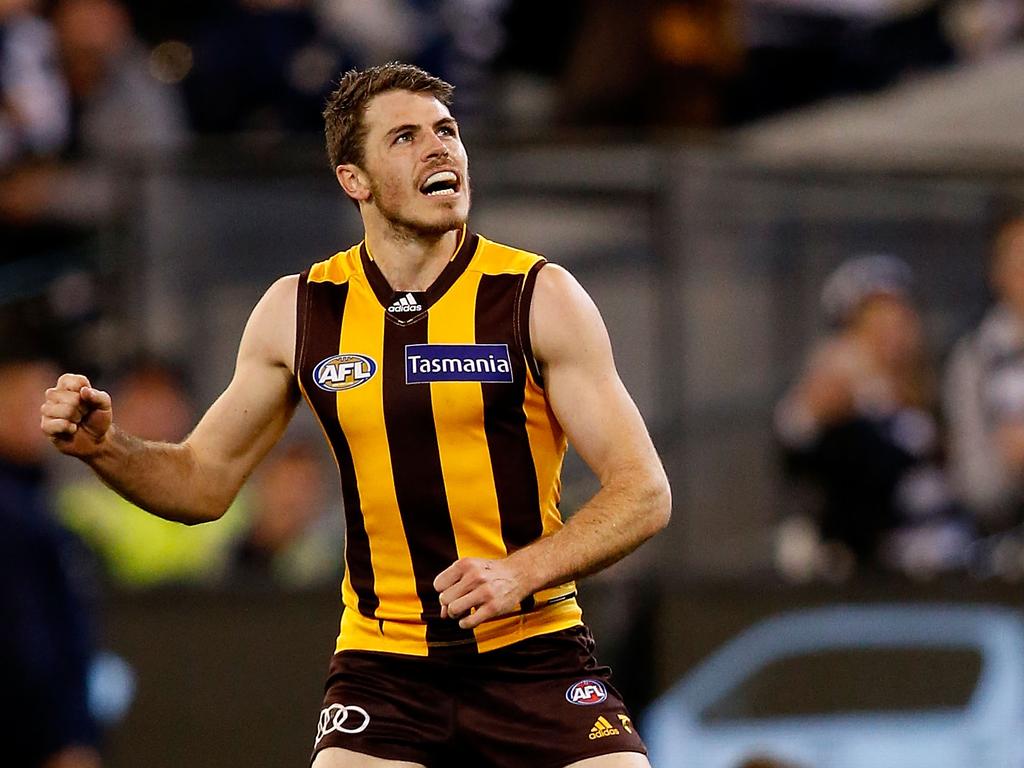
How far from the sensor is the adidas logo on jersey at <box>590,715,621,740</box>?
5.21m

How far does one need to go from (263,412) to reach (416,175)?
80 cm

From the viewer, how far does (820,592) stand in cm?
917

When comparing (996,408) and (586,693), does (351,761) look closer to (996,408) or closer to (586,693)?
(586,693)

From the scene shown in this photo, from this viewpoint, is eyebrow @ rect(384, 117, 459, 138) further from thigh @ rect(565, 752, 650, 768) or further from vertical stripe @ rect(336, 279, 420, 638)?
thigh @ rect(565, 752, 650, 768)

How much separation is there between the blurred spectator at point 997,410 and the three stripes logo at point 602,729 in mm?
4508

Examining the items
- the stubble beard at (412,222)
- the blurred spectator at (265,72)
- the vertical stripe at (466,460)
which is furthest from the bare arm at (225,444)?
the blurred spectator at (265,72)

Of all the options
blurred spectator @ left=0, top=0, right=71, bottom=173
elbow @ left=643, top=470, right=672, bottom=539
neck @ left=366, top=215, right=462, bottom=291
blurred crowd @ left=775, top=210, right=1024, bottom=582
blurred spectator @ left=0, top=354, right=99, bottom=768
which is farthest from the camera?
blurred spectator @ left=0, top=0, right=71, bottom=173

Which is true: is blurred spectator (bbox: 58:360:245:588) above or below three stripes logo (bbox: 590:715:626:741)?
above

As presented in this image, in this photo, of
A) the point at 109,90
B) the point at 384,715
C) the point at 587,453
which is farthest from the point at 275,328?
the point at 109,90

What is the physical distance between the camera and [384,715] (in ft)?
17.2

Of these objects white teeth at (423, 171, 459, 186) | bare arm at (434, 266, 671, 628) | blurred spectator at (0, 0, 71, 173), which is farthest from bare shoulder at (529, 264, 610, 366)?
blurred spectator at (0, 0, 71, 173)

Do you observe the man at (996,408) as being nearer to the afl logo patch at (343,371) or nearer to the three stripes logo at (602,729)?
the three stripes logo at (602,729)

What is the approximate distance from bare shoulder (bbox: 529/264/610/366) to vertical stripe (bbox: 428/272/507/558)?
18cm

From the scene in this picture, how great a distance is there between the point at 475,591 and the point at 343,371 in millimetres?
902
